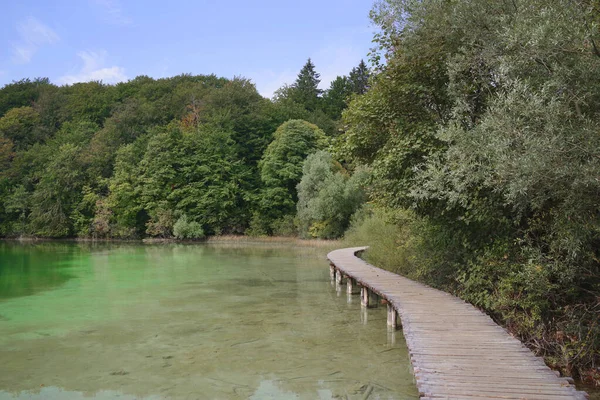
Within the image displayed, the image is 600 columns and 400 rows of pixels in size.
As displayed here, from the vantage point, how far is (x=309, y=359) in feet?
22.7

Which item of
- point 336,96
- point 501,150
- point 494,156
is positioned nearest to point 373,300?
point 494,156

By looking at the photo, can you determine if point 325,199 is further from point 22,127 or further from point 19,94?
point 19,94

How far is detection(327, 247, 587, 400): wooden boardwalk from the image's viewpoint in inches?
155

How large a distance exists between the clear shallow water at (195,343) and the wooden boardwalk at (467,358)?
673 mm

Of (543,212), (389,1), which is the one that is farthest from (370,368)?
(389,1)

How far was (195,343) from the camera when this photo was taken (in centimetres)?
781

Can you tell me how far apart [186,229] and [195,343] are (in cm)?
3099

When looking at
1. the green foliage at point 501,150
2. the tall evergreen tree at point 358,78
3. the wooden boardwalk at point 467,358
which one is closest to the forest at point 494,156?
the green foliage at point 501,150

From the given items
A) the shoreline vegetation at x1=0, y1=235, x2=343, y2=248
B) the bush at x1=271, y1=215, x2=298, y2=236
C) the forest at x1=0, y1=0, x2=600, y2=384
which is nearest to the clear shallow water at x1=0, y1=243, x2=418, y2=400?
the forest at x1=0, y1=0, x2=600, y2=384

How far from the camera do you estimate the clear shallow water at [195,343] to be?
5898mm

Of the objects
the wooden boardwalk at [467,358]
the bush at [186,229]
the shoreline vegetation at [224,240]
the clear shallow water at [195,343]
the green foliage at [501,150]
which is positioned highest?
the green foliage at [501,150]

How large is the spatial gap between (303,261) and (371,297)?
1053 cm

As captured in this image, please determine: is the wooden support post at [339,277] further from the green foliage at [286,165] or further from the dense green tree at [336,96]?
the dense green tree at [336,96]

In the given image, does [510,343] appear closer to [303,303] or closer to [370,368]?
[370,368]
